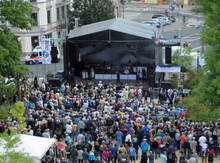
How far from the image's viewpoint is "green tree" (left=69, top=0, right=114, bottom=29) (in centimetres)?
5497

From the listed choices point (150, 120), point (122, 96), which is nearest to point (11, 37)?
point (122, 96)

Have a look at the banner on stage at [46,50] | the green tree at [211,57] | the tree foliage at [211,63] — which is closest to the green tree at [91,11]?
the banner on stage at [46,50]

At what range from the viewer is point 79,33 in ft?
131

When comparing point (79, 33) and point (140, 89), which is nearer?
point (140, 89)

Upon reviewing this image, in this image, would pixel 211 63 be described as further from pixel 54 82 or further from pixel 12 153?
pixel 54 82

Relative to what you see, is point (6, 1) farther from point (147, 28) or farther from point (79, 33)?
point (147, 28)

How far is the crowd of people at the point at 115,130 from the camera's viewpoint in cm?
2255

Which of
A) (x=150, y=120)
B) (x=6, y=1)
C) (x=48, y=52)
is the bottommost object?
(x=150, y=120)

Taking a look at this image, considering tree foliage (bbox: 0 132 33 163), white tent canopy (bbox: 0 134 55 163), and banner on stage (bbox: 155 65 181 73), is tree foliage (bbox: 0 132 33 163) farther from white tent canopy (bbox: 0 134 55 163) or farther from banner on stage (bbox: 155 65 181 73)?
banner on stage (bbox: 155 65 181 73)

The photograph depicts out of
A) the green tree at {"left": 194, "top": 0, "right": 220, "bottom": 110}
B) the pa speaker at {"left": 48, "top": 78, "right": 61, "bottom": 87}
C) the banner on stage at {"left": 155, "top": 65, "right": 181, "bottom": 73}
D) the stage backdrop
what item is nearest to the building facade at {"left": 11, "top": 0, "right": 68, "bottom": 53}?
the stage backdrop

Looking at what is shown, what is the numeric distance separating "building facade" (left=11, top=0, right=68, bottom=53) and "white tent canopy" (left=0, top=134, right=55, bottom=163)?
3476cm

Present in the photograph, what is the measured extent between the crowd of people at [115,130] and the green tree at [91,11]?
976 inches

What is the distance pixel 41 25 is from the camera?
56.2m

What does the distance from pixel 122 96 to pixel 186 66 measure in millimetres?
9272
